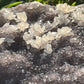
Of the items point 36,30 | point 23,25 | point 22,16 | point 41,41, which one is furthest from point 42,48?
point 22,16

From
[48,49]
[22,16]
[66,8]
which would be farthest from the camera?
[66,8]

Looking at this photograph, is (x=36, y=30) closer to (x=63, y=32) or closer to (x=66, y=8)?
(x=63, y=32)

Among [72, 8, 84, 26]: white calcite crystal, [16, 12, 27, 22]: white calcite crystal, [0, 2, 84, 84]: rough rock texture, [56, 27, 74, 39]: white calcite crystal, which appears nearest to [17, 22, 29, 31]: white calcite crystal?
[0, 2, 84, 84]: rough rock texture

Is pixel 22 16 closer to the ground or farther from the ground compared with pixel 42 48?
farther from the ground

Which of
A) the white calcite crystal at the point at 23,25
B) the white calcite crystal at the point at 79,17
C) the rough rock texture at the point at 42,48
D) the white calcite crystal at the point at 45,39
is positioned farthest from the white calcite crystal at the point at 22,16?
the white calcite crystal at the point at 79,17

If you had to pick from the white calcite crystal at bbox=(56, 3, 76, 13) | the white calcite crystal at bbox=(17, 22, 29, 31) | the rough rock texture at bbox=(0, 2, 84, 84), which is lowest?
the rough rock texture at bbox=(0, 2, 84, 84)

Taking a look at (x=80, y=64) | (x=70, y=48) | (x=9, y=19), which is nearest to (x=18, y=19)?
(x=9, y=19)

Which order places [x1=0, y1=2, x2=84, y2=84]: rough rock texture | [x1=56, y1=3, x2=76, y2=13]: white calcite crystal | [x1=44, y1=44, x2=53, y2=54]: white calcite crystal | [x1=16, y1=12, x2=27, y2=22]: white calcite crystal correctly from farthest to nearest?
[x1=56, y1=3, x2=76, y2=13]: white calcite crystal < [x1=16, y1=12, x2=27, y2=22]: white calcite crystal < [x1=44, y1=44, x2=53, y2=54]: white calcite crystal < [x1=0, y1=2, x2=84, y2=84]: rough rock texture

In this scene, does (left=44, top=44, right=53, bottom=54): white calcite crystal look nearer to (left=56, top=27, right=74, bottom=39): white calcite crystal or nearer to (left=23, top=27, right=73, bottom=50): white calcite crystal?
(left=23, top=27, right=73, bottom=50): white calcite crystal
